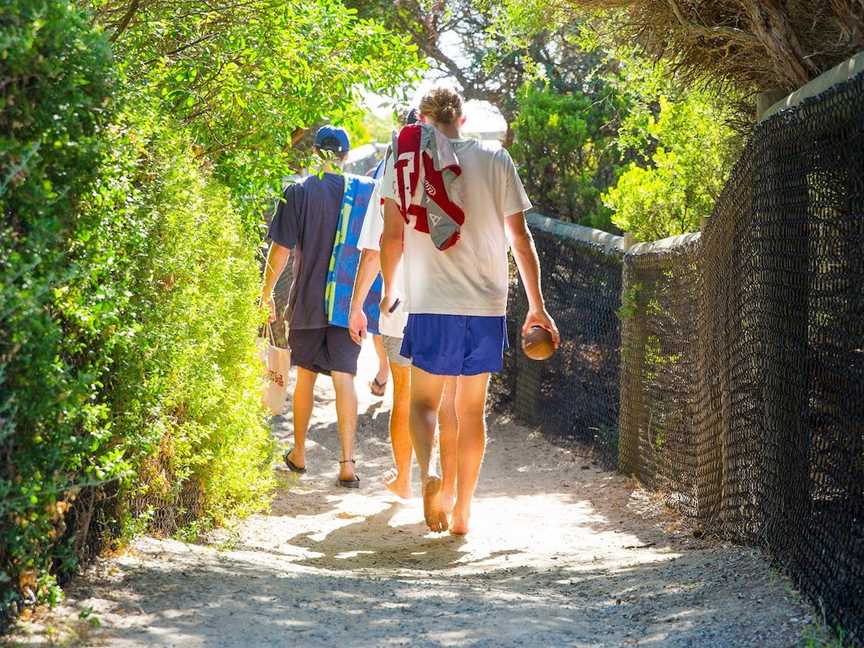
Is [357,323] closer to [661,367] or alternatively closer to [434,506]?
[434,506]

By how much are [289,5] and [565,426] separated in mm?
4542

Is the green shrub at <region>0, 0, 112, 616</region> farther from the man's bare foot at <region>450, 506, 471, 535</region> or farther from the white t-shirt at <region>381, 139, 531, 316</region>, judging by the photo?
the man's bare foot at <region>450, 506, 471, 535</region>

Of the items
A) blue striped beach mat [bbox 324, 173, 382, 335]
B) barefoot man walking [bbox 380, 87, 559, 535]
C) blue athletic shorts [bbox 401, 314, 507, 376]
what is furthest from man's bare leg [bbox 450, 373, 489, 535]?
blue striped beach mat [bbox 324, 173, 382, 335]

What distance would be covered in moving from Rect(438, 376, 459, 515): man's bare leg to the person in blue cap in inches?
66.4

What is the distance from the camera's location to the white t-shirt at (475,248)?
5.74 metres

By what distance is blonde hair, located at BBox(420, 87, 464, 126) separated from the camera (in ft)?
19.4

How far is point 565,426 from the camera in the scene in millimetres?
9375

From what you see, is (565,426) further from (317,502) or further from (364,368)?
(364,368)

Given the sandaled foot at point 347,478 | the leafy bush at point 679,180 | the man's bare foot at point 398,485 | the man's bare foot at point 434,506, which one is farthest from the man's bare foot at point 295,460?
the leafy bush at point 679,180

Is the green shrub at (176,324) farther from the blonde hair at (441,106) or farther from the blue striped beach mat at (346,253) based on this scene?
the blue striped beach mat at (346,253)

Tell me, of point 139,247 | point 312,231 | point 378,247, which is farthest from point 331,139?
point 139,247

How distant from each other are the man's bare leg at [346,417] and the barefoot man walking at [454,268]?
5.84ft

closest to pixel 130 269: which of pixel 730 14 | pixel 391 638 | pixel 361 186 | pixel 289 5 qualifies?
pixel 391 638

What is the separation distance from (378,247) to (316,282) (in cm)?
120
